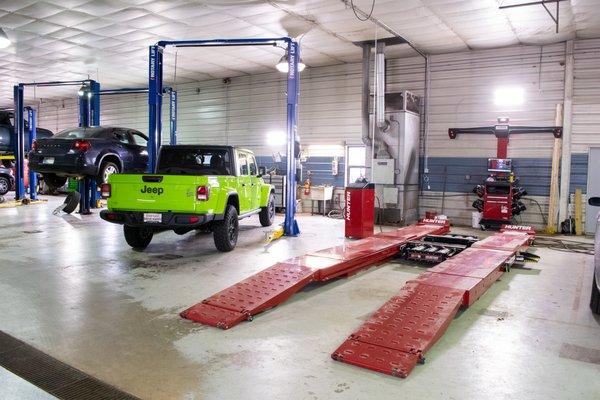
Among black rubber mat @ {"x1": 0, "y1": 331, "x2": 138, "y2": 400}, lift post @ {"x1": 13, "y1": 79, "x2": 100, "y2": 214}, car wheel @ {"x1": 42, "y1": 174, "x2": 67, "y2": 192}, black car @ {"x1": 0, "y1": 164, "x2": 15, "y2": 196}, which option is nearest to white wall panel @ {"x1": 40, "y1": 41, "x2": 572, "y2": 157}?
lift post @ {"x1": 13, "y1": 79, "x2": 100, "y2": 214}

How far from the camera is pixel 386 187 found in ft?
37.4

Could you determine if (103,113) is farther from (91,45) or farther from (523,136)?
(523,136)

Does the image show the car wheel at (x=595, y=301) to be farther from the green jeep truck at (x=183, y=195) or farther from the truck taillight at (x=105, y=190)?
the truck taillight at (x=105, y=190)

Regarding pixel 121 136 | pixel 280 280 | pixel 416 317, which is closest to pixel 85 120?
pixel 121 136

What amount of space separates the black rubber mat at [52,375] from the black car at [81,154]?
755cm

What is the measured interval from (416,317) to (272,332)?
1.21 m

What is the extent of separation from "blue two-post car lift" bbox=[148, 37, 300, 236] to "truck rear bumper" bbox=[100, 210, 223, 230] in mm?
2195

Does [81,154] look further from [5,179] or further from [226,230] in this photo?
[5,179]

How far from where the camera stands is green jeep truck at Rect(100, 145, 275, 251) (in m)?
6.43

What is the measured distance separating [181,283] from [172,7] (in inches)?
232

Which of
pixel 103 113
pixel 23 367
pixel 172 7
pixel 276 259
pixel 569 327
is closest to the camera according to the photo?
pixel 23 367

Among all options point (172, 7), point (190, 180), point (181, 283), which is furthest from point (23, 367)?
point (172, 7)

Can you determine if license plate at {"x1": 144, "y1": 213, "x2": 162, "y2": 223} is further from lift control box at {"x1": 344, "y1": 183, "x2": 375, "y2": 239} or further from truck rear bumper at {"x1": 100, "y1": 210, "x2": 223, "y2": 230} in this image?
lift control box at {"x1": 344, "y1": 183, "x2": 375, "y2": 239}

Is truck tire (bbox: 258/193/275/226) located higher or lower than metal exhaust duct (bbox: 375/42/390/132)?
lower
